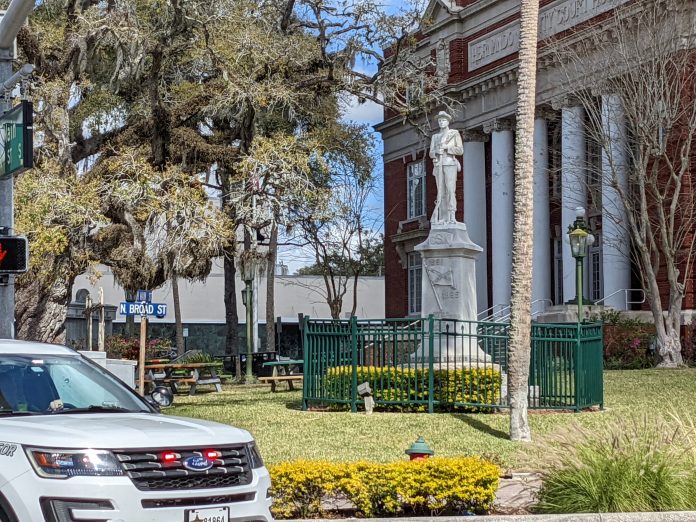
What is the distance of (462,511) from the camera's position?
1034 centimetres

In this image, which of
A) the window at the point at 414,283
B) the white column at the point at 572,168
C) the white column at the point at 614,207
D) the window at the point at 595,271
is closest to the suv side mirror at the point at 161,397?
the white column at the point at 614,207

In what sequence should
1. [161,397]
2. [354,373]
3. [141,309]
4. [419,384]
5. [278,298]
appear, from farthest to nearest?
[278,298], [419,384], [354,373], [141,309], [161,397]

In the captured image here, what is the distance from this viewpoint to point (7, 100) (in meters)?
15.7

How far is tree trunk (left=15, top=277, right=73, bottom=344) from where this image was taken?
2241 centimetres

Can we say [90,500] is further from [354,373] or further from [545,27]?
[545,27]

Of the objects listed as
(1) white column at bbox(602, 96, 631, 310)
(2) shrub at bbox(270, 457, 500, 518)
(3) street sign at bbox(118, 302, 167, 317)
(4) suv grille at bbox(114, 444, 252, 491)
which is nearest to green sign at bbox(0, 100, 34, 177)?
(3) street sign at bbox(118, 302, 167, 317)

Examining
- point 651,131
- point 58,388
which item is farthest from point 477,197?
point 58,388

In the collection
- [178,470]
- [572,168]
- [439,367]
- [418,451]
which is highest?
[572,168]

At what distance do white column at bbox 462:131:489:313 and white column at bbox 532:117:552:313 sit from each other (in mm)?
5122

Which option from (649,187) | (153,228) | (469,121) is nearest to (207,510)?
(153,228)

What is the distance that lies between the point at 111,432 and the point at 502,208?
38.2 meters

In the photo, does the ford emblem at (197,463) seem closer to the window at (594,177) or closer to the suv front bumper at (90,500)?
the suv front bumper at (90,500)

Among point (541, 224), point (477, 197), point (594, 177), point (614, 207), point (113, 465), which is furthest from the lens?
point (477, 197)

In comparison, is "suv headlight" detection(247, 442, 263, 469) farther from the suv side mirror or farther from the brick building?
the brick building
